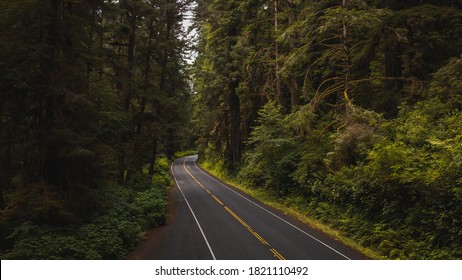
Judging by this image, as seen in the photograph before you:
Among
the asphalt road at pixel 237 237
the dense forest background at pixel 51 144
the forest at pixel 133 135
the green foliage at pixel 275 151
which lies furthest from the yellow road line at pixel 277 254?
the green foliage at pixel 275 151

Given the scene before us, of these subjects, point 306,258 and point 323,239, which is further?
point 323,239

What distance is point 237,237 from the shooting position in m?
13.9

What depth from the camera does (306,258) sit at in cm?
1136

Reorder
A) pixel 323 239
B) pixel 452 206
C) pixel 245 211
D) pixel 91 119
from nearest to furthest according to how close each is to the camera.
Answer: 1. pixel 452 206
2. pixel 91 119
3. pixel 323 239
4. pixel 245 211

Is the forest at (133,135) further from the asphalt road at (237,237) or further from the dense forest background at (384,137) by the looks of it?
the asphalt road at (237,237)

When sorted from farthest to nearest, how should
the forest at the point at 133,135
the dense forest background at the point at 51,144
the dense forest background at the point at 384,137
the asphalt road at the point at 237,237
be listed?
the asphalt road at the point at 237,237, the dense forest background at the point at 384,137, the forest at the point at 133,135, the dense forest background at the point at 51,144

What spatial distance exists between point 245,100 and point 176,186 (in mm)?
11708

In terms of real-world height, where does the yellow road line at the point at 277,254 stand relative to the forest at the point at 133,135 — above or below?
below

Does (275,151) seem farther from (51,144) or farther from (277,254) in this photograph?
(51,144)

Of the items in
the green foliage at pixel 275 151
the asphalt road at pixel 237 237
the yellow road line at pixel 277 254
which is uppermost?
the green foliage at pixel 275 151

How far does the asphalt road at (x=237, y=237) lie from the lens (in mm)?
11820

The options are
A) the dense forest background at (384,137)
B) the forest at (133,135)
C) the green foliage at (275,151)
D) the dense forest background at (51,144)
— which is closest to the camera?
the dense forest background at (51,144)

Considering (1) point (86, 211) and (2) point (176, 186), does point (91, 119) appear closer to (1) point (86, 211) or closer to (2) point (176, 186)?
(1) point (86, 211)

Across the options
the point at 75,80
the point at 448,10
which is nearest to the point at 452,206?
the point at 448,10
